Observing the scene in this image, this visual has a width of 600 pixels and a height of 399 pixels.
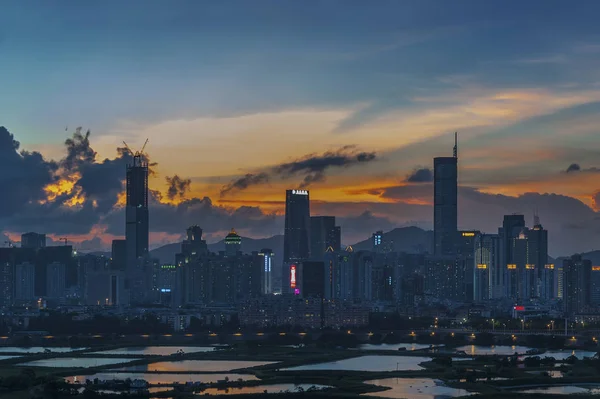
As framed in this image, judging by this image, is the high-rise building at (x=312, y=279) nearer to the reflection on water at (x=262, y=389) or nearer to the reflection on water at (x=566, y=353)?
the reflection on water at (x=566, y=353)

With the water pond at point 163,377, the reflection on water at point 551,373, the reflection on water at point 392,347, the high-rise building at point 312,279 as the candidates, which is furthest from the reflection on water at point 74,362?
the high-rise building at point 312,279

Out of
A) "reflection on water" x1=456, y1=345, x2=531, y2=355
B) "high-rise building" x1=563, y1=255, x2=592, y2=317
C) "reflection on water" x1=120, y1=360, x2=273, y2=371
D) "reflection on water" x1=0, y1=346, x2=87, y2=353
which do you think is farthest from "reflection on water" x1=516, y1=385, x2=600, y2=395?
"high-rise building" x1=563, y1=255, x2=592, y2=317

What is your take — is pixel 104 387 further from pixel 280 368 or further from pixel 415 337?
pixel 415 337

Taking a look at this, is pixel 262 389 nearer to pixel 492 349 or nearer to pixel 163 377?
pixel 163 377

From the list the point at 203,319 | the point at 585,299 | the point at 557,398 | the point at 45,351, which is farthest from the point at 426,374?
the point at 585,299

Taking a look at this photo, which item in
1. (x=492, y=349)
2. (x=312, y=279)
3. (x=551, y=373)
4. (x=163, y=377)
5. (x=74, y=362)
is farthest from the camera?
(x=312, y=279)

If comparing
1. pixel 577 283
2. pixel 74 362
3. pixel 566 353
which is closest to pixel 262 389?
pixel 74 362
